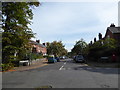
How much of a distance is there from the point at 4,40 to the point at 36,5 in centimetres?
579

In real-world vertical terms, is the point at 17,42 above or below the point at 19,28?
below

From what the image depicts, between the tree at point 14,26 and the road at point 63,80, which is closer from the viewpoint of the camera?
the road at point 63,80

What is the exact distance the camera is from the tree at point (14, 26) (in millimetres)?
15227

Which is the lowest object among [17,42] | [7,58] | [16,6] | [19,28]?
[7,58]

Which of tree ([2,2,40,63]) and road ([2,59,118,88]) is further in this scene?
tree ([2,2,40,63])

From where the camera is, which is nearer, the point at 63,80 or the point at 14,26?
the point at 63,80

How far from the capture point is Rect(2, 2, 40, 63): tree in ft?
50.0

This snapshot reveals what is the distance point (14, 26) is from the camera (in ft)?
59.0

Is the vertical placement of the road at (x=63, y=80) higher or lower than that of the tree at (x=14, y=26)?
lower

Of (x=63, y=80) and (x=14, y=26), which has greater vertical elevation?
(x=14, y=26)

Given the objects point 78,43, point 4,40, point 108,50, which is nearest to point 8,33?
point 4,40

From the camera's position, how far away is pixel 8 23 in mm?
17656

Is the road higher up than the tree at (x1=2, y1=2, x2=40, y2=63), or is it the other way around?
the tree at (x1=2, y1=2, x2=40, y2=63)

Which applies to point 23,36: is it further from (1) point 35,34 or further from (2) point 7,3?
(2) point 7,3
